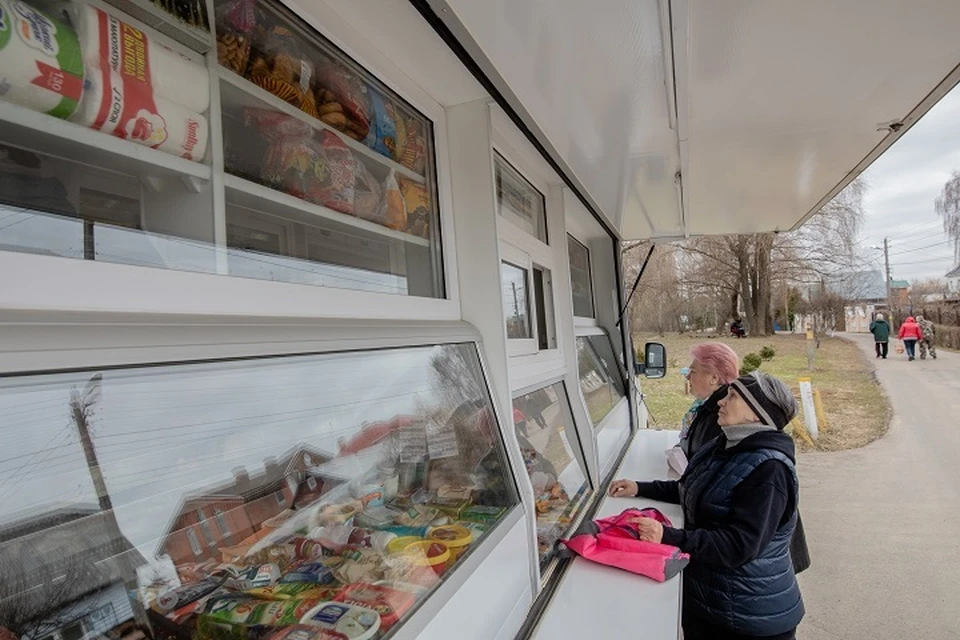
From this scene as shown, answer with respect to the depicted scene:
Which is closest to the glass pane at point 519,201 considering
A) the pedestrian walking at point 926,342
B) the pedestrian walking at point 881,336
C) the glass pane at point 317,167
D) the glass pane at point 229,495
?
the glass pane at point 317,167

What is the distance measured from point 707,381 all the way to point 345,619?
2233mm

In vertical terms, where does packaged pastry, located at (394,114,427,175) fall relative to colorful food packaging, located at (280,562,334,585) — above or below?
above

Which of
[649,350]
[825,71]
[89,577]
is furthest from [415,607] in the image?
[649,350]

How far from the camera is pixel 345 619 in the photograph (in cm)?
90

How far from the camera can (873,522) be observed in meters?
4.52

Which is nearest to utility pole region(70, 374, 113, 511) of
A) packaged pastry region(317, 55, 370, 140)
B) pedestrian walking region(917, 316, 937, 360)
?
packaged pastry region(317, 55, 370, 140)

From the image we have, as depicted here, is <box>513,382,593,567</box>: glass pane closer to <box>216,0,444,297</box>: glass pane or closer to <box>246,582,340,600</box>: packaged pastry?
<box>216,0,444,297</box>: glass pane

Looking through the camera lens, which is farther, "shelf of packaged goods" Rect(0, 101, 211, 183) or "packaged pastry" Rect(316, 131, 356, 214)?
"packaged pastry" Rect(316, 131, 356, 214)

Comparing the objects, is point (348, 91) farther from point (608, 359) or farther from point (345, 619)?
point (608, 359)

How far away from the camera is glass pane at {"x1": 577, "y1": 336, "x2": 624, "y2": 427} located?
9.79 feet

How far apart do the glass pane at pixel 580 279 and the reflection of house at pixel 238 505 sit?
8.70 feet

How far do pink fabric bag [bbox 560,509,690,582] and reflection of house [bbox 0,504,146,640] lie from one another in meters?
1.39

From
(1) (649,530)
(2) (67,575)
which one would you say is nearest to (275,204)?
(2) (67,575)

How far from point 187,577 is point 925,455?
785 cm
